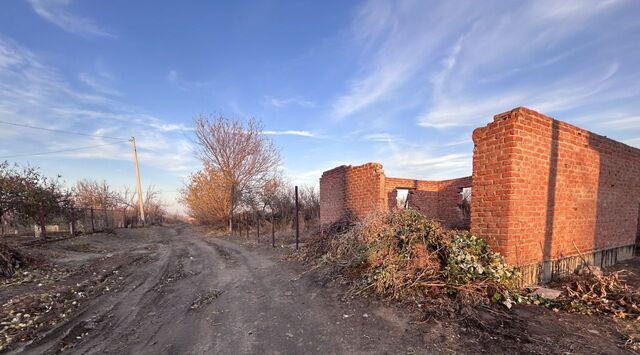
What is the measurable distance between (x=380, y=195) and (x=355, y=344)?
5.55 m

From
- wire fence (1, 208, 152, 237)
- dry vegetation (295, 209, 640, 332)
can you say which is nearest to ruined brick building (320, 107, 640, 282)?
dry vegetation (295, 209, 640, 332)

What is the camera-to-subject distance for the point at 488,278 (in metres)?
4.37

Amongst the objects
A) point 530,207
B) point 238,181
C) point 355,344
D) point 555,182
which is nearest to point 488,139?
point 530,207

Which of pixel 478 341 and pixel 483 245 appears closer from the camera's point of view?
pixel 478 341

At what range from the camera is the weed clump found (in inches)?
170

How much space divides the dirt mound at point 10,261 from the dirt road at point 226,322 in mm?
2296

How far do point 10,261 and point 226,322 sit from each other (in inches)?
245

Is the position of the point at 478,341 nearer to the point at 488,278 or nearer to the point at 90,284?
the point at 488,278

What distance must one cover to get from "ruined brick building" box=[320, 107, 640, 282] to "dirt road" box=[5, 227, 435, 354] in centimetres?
254

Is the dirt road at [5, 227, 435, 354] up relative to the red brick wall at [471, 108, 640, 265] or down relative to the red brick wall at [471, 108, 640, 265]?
down

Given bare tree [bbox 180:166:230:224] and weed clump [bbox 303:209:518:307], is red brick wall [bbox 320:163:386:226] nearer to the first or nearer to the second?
weed clump [bbox 303:209:518:307]

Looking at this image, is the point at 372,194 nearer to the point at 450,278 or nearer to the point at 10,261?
the point at 450,278

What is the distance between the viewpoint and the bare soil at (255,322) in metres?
3.34

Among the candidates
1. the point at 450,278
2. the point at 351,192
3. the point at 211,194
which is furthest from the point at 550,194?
the point at 211,194
